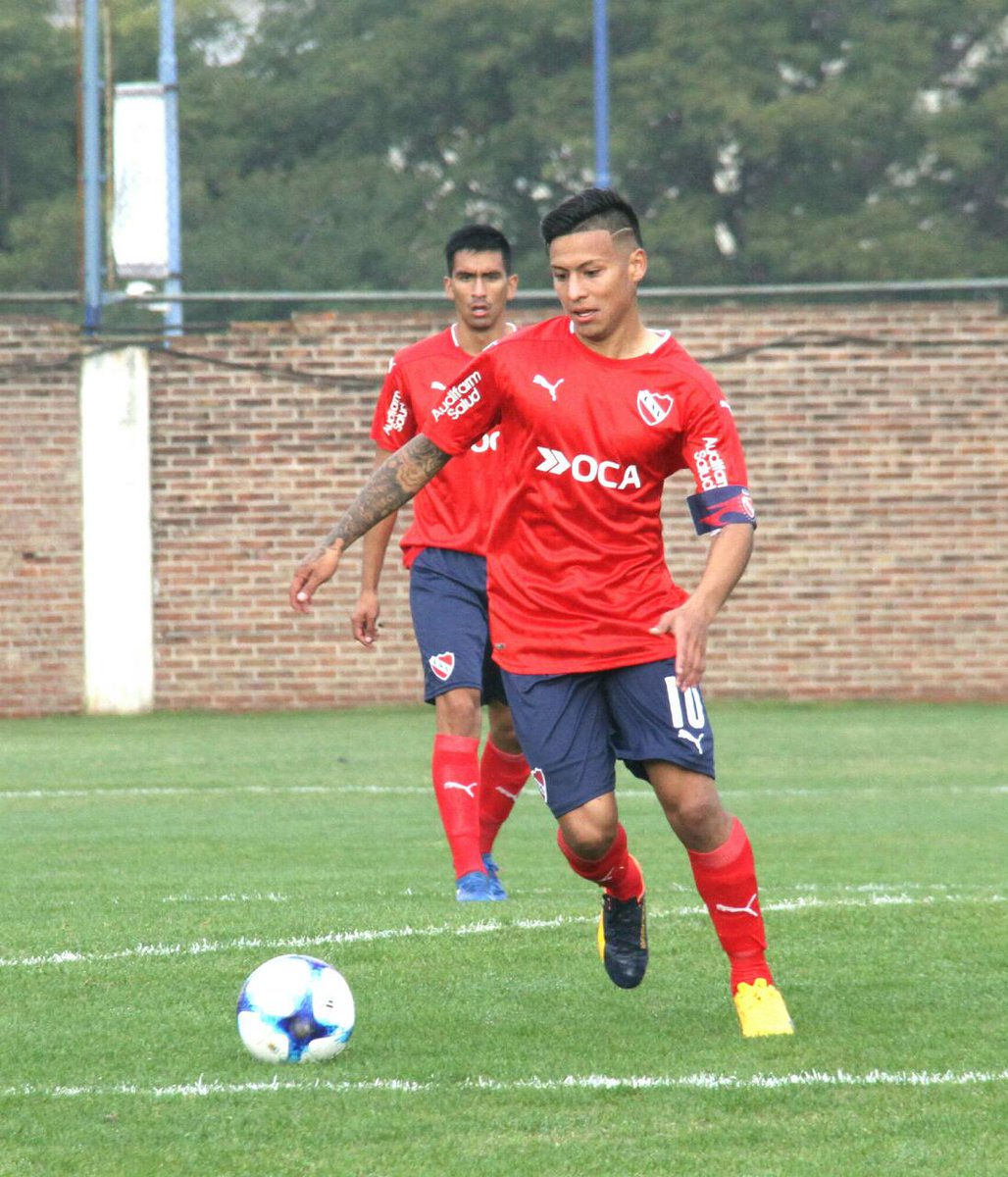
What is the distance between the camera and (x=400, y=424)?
7391mm

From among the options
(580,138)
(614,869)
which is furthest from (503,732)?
(580,138)

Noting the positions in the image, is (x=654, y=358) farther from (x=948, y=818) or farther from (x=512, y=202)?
(x=512, y=202)

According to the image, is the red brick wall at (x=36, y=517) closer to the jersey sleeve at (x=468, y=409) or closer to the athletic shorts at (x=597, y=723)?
the jersey sleeve at (x=468, y=409)

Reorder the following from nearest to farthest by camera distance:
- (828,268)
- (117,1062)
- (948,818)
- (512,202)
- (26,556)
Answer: (117,1062) < (948,818) < (26,556) < (828,268) < (512,202)

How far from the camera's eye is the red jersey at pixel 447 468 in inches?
289

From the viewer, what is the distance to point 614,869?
17.4ft

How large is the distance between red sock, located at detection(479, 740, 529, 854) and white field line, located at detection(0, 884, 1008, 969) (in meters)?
0.97

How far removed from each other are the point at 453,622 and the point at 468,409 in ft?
6.92

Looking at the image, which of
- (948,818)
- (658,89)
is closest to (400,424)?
(948,818)

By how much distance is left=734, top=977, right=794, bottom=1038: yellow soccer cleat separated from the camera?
4801 millimetres

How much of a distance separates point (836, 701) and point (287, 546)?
16.4 ft

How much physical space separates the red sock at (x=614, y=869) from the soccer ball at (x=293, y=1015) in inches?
34.0

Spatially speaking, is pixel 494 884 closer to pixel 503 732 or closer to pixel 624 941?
pixel 503 732

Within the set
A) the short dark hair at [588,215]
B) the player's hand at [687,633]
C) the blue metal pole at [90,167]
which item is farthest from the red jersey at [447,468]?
the blue metal pole at [90,167]
